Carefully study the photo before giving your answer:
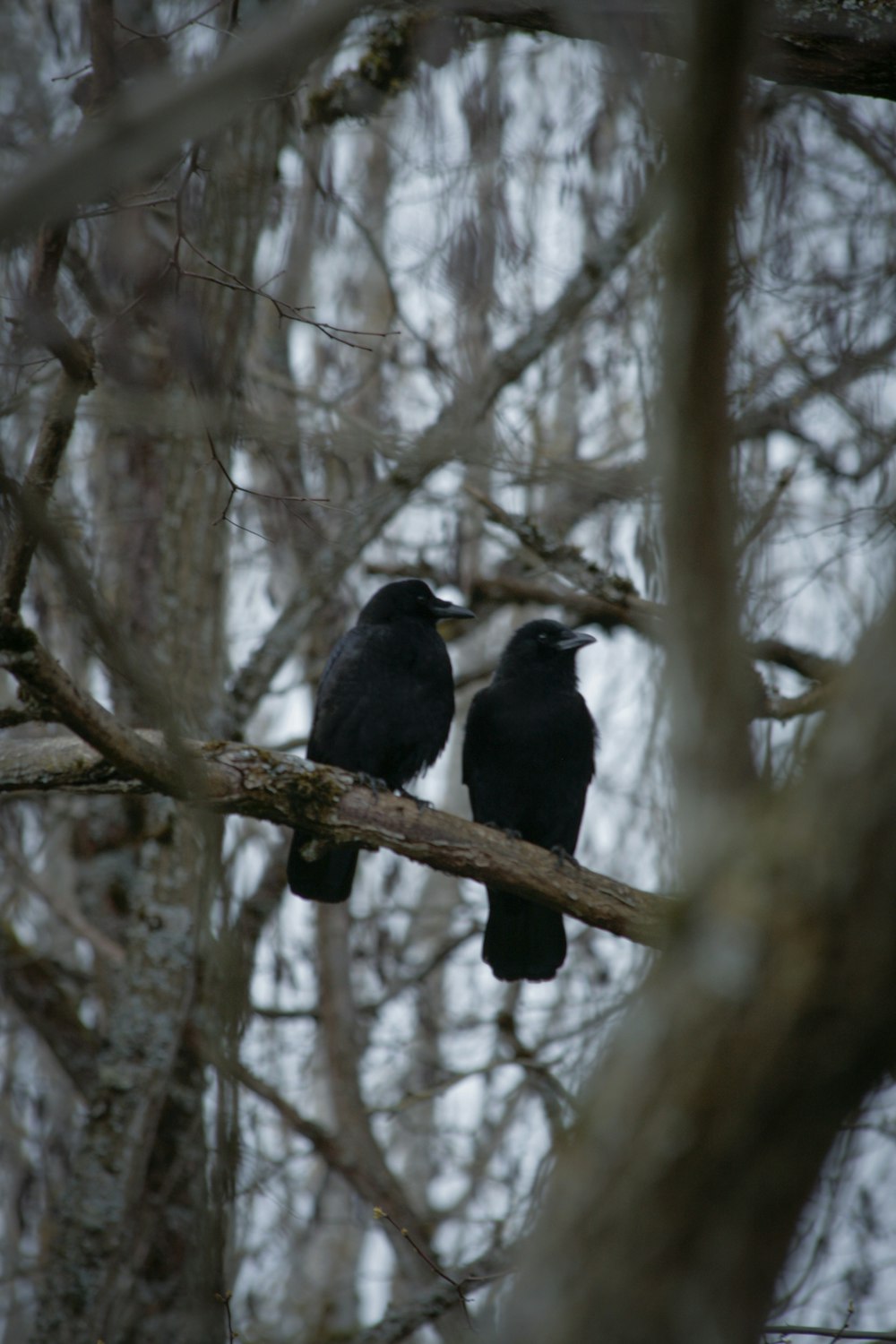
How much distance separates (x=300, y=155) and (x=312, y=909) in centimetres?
444

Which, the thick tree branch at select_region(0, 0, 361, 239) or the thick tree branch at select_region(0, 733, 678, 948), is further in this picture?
the thick tree branch at select_region(0, 733, 678, 948)

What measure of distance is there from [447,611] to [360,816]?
6.77 ft

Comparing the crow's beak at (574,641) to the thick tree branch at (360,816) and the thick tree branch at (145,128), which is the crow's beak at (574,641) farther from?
the thick tree branch at (145,128)

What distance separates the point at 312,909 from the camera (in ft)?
25.0

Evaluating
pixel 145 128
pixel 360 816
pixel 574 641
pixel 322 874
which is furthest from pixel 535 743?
pixel 145 128

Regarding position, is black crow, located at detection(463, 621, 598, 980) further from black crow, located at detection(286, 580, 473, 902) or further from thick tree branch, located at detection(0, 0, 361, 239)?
thick tree branch, located at detection(0, 0, 361, 239)

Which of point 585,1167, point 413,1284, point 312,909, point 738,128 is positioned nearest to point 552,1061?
point 413,1284

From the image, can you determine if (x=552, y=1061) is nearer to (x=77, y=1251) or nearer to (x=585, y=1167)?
(x=77, y=1251)

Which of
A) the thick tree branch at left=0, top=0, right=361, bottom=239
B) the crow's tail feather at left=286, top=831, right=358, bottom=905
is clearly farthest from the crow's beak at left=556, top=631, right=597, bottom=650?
the thick tree branch at left=0, top=0, right=361, bottom=239

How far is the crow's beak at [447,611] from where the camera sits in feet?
19.4

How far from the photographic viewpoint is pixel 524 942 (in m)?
5.56

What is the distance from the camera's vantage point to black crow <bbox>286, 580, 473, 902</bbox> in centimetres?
568

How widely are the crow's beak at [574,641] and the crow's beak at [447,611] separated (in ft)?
1.57

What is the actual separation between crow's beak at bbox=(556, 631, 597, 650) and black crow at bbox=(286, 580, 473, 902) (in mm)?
544
